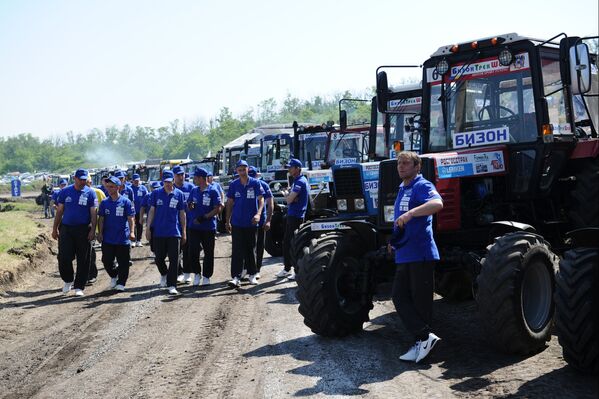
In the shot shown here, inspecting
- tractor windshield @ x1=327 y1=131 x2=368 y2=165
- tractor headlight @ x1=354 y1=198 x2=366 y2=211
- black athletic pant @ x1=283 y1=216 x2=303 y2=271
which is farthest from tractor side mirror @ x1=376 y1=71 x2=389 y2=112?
tractor windshield @ x1=327 y1=131 x2=368 y2=165

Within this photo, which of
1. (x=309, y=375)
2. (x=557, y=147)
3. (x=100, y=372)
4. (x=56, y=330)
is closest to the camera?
(x=309, y=375)

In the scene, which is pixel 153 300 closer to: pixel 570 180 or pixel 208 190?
pixel 208 190

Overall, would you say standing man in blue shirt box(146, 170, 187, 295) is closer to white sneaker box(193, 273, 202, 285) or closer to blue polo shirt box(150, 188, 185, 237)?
blue polo shirt box(150, 188, 185, 237)

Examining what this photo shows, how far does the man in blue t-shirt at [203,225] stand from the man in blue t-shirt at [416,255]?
20.3ft

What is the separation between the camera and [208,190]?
13.0m

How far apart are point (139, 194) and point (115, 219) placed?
26.9 ft

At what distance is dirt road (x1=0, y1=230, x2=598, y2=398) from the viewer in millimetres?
6398

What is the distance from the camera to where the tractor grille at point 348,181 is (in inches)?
411

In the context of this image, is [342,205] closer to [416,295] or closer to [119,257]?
[416,295]

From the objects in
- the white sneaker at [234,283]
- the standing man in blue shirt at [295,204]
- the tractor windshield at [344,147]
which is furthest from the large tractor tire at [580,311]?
the tractor windshield at [344,147]

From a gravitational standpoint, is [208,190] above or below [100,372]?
above

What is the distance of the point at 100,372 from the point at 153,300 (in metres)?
4.29

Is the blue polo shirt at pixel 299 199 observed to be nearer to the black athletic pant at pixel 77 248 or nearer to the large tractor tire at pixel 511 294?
the black athletic pant at pixel 77 248

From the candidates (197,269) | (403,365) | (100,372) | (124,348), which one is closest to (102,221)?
(197,269)
